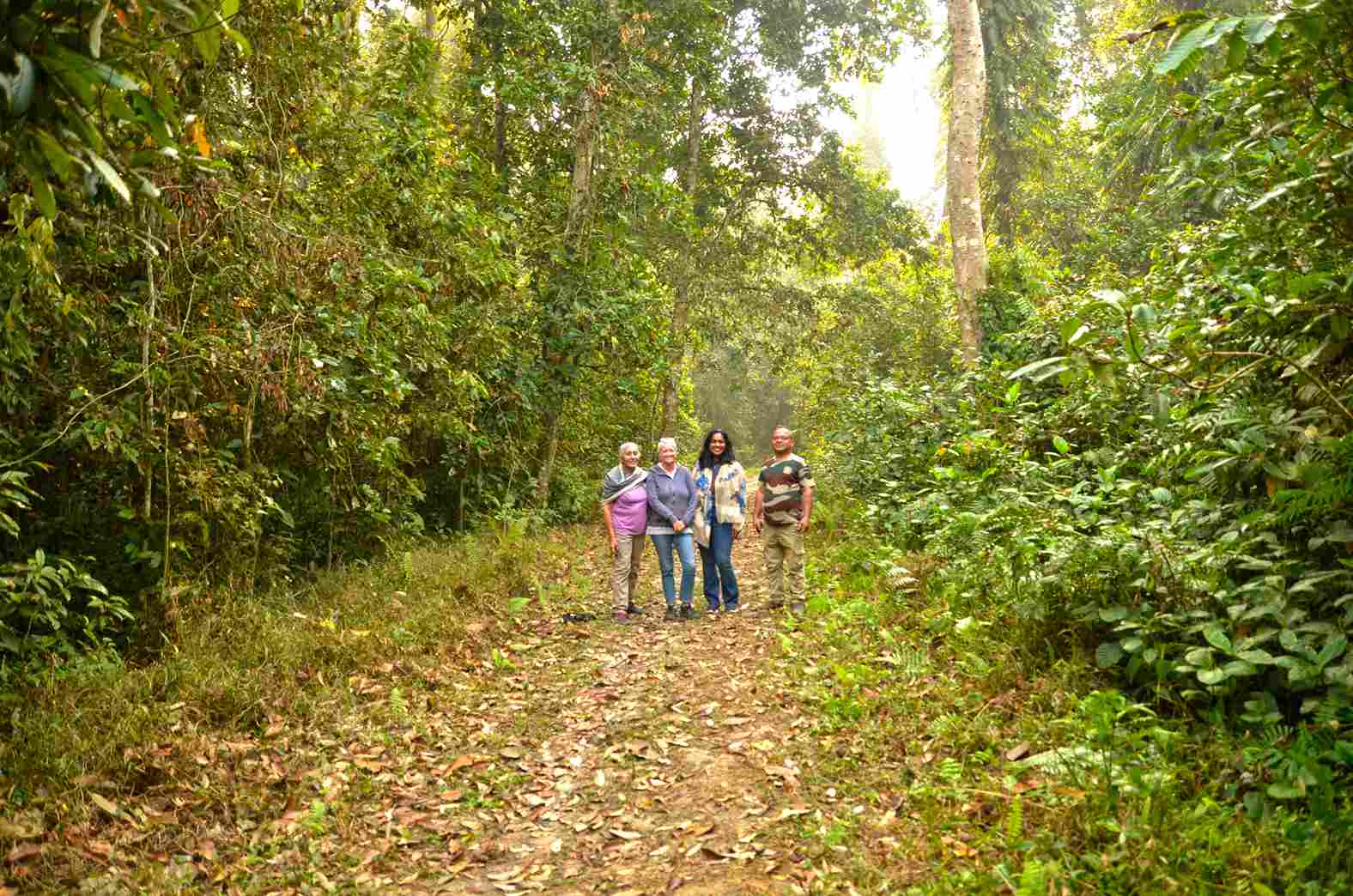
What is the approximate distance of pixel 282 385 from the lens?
25.0 ft

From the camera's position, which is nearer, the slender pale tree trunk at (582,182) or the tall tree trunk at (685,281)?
the slender pale tree trunk at (582,182)

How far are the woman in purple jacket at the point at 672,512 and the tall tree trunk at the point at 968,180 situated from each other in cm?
526

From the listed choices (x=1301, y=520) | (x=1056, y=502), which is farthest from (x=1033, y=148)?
(x=1301, y=520)

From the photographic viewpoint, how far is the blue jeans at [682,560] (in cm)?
999

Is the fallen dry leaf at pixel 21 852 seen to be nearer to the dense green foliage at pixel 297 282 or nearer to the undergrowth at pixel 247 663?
the undergrowth at pixel 247 663

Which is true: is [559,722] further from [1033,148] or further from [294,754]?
[1033,148]

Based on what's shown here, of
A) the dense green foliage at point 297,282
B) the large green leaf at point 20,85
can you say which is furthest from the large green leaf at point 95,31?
the large green leaf at point 20,85

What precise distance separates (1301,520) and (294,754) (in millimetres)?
6675

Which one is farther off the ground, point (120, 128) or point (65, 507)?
point (120, 128)

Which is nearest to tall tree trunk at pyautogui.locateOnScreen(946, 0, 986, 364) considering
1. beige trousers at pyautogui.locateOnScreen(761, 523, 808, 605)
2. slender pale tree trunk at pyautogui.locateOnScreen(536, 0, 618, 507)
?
beige trousers at pyautogui.locateOnScreen(761, 523, 808, 605)

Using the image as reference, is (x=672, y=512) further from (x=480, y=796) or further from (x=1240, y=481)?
(x=1240, y=481)

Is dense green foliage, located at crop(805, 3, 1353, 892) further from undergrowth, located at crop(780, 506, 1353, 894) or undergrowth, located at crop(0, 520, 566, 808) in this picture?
undergrowth, located at crop(0, 520, 566, 808)

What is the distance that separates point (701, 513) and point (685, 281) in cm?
1238

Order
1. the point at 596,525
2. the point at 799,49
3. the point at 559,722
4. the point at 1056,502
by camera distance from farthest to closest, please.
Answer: the point at 799,49 → the point at 596,525 → the point at 1056,502 → the point at 559,722
